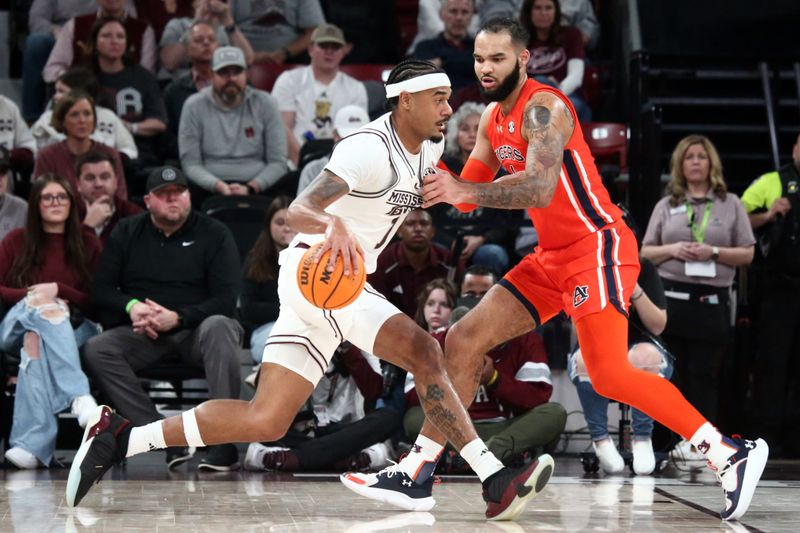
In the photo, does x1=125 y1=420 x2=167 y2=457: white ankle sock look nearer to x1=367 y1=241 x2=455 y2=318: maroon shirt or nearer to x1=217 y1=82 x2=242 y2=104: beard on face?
x1=367 y1=241 x2=455 y2=318: maroon shirt

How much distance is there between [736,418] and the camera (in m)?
9.04

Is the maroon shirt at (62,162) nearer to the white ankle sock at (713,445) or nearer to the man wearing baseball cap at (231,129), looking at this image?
the man wearing baseball cap at (231,129)

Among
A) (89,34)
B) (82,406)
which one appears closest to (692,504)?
(82,406)

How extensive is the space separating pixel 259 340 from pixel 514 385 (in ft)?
5.26

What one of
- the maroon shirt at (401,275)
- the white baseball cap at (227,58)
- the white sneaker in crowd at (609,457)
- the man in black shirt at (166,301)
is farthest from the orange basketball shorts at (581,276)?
the white baseball cap at (227,58)

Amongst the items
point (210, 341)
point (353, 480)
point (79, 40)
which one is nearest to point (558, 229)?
point (353, 480)

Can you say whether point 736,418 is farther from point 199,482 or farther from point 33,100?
point 33,100

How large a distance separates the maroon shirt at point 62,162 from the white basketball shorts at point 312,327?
387cm

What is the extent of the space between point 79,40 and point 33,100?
647 mm

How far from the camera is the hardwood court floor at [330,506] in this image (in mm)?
4902

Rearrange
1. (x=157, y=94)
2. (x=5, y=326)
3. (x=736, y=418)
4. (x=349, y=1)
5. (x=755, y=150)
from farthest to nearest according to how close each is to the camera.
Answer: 1. (x=349, y=1)
2. (x=755, y=150)
3. (x=157, y=94)
4. (x=736, y=418)
5. (x=5, y=326)

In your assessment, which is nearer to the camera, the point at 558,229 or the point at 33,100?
the point at 558,229

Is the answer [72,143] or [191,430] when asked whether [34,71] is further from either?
[191,430]

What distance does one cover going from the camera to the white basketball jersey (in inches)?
196
